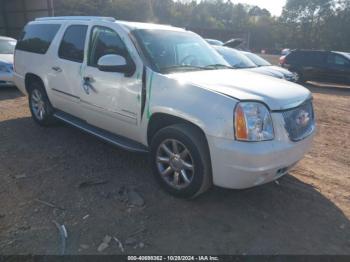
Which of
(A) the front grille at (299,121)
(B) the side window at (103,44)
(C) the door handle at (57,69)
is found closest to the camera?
(A) the front grille at (299,121)

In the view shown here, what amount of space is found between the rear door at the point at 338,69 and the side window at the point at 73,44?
43.6 feet

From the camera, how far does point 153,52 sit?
395 cm

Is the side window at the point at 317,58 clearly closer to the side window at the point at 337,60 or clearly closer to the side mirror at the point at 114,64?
the side window at the point at 337,60

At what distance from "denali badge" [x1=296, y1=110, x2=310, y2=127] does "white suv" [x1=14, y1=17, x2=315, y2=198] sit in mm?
11

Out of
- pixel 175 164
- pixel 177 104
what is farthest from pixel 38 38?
pixel 175 164

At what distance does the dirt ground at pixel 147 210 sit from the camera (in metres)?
2.98

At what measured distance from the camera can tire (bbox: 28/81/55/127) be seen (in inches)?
227

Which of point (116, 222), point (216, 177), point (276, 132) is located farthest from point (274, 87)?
point (116, 222)

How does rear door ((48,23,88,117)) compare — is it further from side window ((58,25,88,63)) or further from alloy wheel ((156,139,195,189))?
alloy wheel ((156,139,195,189))

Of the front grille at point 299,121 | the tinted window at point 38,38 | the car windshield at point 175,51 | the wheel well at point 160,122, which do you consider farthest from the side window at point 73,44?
the front grille at point 299,121

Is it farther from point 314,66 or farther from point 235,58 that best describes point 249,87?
point 314,66

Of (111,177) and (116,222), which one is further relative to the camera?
(111,177)

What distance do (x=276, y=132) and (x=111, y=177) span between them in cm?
211

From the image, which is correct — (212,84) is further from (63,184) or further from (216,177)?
(63,184)
